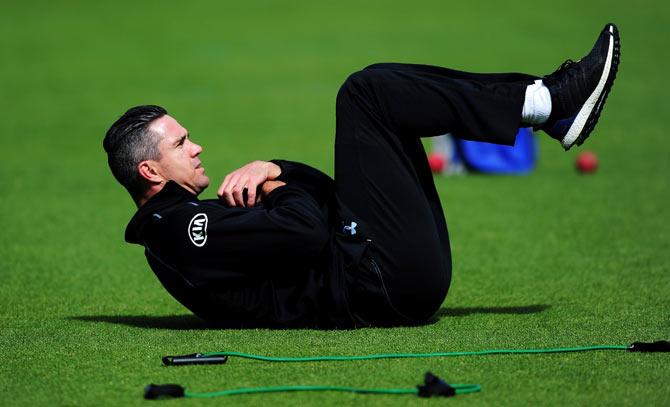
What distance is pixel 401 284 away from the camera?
472 cm

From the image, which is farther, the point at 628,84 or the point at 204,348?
the point at 628,84

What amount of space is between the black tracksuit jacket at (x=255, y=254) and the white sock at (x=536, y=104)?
92cm

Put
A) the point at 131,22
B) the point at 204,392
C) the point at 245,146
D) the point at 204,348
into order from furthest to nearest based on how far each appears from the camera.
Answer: the point at 131,22, the point at 245,146, the point at 204,348, the point at 204,392

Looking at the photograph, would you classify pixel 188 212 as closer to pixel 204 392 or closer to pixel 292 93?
pixel 204 392

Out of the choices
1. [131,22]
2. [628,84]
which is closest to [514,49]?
[628,84]

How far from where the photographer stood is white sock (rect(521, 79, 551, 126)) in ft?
Answer: 14.9

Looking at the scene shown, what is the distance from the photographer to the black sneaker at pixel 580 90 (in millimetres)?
4582

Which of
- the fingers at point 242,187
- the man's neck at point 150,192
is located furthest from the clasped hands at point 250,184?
the man's neck at point 150,192

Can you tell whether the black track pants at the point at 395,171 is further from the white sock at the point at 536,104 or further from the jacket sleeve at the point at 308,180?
the jacket sleeve at the point at 308,180

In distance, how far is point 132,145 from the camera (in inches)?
191

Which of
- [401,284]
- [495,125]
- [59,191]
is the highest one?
[495,125]

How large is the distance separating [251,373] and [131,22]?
18.8 metres

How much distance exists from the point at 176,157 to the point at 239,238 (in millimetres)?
588

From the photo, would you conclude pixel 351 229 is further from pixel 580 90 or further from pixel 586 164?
pixel 586 164
